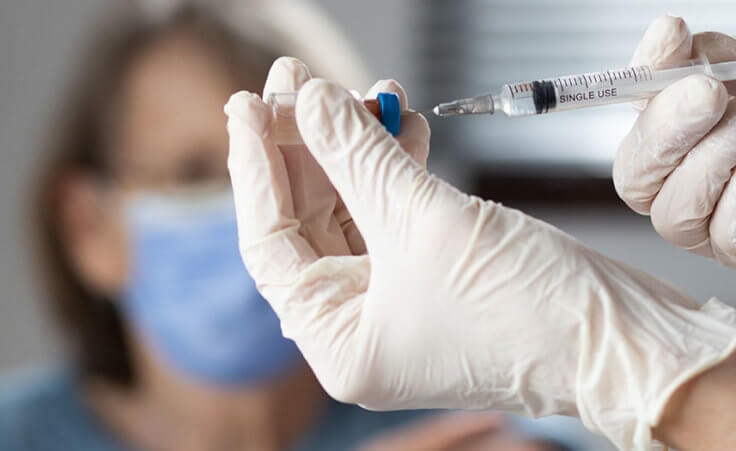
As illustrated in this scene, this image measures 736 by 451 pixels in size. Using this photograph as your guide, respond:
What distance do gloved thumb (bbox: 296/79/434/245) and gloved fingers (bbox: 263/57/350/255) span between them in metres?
0.11

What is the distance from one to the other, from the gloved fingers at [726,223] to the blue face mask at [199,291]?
3.10 feet

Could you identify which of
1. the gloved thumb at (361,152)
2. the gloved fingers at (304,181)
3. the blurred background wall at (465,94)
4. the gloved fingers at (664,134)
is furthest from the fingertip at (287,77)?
the blurred background wall at (465,94)

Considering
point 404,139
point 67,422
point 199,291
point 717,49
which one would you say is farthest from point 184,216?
point 717,49

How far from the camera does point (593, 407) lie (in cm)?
59

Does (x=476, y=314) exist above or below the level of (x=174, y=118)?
below

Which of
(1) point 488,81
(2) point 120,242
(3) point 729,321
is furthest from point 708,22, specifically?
(2) point 120,242

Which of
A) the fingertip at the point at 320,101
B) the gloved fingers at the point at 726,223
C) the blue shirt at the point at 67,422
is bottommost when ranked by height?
the blue shirt at the point at 67,422

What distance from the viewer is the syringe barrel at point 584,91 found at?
2.45 feet

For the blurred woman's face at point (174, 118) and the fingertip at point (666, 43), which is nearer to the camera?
the fingertip at point (666, 43)

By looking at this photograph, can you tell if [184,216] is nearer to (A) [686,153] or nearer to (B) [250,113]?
(B) [250,113]

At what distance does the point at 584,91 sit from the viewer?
2.46 ft

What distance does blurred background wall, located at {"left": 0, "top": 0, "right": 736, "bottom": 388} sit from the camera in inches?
68.7

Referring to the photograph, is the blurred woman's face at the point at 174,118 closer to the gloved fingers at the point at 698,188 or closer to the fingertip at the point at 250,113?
the fingertip at the point at 250,113

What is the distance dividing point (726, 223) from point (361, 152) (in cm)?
44
